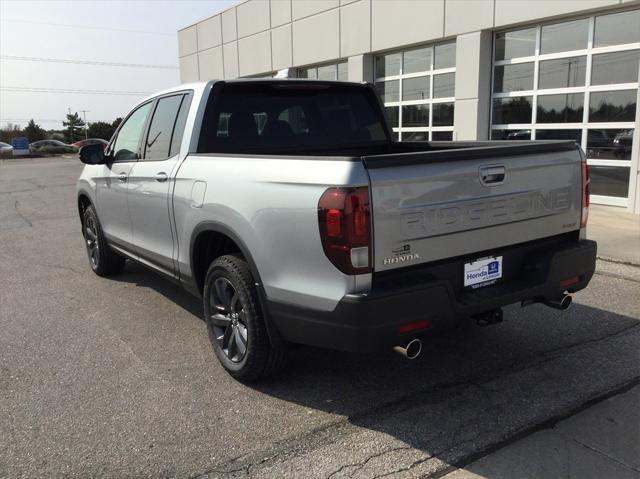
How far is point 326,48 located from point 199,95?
12.8 m

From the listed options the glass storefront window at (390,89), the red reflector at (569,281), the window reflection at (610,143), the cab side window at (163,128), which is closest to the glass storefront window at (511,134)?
the window reflection at (610,143)

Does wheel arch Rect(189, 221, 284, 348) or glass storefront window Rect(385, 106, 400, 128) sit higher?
glass storefront window Rect(385, 106, 400, 128)

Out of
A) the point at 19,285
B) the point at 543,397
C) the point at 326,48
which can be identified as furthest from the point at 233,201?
the point at 326,48

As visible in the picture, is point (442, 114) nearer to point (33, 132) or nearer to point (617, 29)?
point (617, 29)

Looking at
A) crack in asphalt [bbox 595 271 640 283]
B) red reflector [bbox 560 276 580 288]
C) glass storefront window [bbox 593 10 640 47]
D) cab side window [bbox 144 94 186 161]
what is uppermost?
glass storefront window [bbox 593 10 640 47]

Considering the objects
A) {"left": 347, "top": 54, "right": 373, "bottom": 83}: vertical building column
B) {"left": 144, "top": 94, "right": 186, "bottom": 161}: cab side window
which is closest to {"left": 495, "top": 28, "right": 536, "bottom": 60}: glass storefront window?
{"left": 347, "top": 54, "right": 373, "bottom": 83}: vertical building column

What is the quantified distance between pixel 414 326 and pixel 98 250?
4417 mm

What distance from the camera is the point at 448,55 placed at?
42.2ft

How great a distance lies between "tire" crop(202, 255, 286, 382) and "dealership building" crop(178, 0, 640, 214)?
8300mm

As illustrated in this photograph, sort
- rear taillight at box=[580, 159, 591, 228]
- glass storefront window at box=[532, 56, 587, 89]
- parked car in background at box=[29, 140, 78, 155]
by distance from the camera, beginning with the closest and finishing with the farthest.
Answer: rear taillight at box=[580, 159, 591, 228] → glass storefront window at box=[532, 56, 587, 89] → parked car in background at box=[29, 140, 78, 155]

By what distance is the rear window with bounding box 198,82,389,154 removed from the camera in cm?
427

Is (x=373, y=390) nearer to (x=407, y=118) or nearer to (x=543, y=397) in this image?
(x=543, y=397)

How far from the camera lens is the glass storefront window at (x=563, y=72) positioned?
10.3 metres

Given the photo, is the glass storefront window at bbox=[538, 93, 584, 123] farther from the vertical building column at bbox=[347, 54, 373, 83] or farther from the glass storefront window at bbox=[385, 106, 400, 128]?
the vertical building column at bbox=[347, 54, 373, 83]
